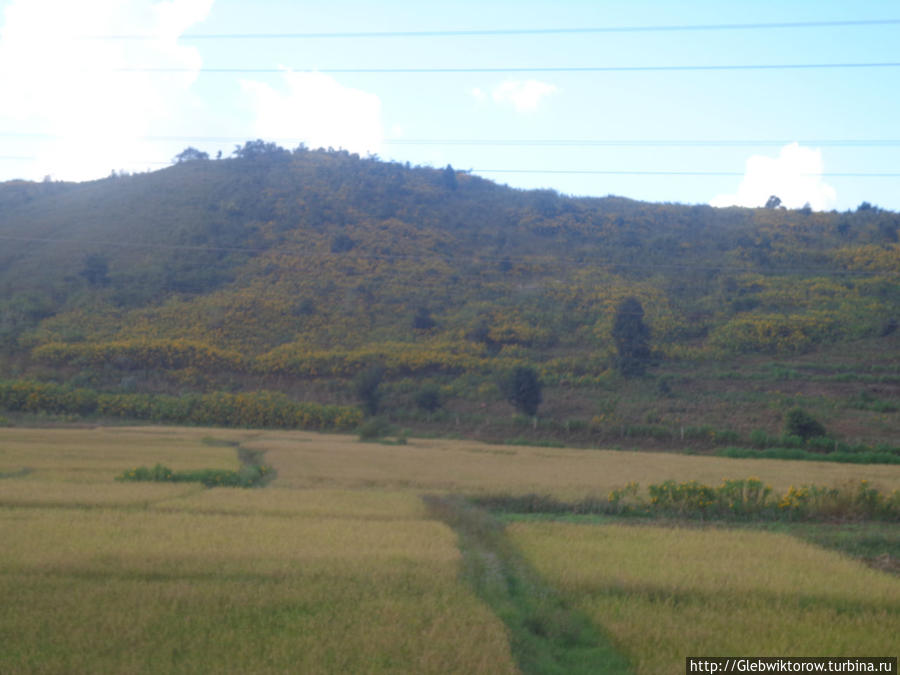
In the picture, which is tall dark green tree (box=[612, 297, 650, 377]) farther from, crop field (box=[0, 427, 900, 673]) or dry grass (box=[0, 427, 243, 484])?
crop field (box=[0, 427, 900, 673])

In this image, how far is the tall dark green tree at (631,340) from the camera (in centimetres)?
4316

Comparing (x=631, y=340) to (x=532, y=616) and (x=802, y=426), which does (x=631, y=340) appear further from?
(x=532, y=616)

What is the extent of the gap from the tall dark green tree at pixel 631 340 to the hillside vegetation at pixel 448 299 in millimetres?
970

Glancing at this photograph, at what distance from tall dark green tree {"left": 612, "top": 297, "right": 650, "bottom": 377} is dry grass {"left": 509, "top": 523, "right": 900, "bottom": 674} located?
3085 cm

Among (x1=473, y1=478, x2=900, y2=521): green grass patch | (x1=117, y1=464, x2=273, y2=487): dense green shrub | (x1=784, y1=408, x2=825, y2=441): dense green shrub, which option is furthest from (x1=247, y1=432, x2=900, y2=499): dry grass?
(x1=784, y1=408, x2=825, y2=441): dense green shrub

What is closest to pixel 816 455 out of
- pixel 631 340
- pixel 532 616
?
pixel 631 340

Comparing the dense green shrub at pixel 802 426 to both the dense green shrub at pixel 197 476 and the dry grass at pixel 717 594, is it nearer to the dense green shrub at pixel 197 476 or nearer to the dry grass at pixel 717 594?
the dry grass at pixel 717 594

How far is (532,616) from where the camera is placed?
816cm

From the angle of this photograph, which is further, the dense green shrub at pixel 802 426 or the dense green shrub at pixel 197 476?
the dense green shrub at pixel 802 426

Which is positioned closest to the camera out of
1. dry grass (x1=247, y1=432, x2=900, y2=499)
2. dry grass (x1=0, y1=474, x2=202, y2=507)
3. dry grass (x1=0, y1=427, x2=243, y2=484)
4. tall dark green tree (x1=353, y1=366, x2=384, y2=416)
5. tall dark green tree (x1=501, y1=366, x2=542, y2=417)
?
dry grass (x1=0, y1=474, x2=202, y2=507)

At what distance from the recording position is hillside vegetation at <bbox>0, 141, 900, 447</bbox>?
40656mm

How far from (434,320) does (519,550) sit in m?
41.5

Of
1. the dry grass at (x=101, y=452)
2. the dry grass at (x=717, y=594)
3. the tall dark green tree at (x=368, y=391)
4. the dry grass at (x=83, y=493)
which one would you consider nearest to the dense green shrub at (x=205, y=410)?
the tall dark green tree at (x=368, y=391)

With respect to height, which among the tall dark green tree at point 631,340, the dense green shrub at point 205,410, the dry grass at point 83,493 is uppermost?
the tall dark green tree at point 631,340
